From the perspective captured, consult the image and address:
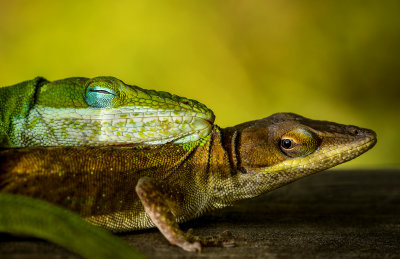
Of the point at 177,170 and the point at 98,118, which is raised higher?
the point at 98,118

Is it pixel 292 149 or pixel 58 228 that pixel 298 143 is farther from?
pixel 58 228

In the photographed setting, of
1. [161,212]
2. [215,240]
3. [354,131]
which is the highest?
[354,131]

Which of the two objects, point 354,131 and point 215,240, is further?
point 354,131

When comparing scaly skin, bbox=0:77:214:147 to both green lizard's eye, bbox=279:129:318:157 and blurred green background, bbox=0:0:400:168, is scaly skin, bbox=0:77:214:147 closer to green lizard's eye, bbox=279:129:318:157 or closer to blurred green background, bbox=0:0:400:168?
green lizard's eye, bbox=279:129:318:157

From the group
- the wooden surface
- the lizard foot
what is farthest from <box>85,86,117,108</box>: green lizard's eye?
the lizard foot

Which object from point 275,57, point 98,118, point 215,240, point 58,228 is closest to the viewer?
point 58,228

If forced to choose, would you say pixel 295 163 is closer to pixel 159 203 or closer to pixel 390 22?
pixel 159 203

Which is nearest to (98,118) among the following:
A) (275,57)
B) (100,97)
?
(100,97)

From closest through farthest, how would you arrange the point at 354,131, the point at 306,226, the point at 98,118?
the point at 98,118 → the point at 354,131 → the point at 306,226
